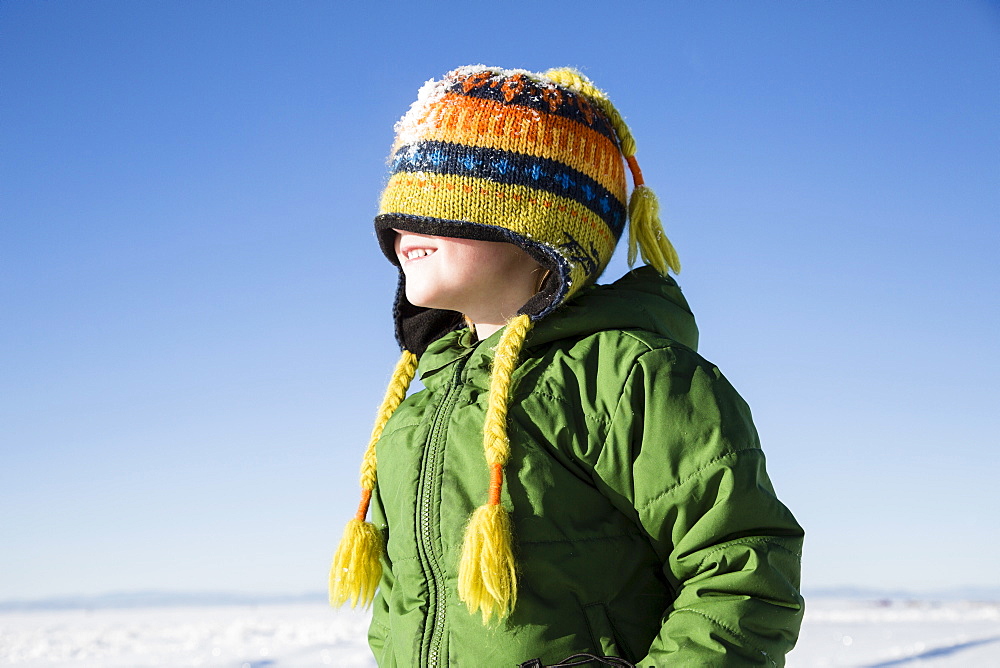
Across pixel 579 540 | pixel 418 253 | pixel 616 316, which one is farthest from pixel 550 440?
pixel 418 253

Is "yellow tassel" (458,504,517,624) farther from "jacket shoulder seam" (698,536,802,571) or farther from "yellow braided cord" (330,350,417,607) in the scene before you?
"yellow braided cord" (330,350,417,607)

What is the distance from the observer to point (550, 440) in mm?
1539

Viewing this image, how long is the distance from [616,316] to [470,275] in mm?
338

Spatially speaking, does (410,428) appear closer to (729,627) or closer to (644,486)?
(644,486)

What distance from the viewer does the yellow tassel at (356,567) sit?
1.83 meters

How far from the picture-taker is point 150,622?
621 cm

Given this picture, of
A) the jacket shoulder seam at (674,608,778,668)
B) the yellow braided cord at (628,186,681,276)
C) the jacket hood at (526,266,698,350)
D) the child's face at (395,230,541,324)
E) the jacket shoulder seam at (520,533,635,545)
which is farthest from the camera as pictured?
the yellow braided cord at (628,186,681,276)

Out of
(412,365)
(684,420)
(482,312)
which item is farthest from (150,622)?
(684,420)

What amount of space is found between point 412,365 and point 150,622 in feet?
16.8

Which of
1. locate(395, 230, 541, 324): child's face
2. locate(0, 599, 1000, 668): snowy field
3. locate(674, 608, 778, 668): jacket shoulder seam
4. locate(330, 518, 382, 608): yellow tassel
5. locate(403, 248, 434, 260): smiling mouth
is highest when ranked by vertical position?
locate(403, 248, 434, 260): smiling mouth

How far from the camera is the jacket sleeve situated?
1.34 m

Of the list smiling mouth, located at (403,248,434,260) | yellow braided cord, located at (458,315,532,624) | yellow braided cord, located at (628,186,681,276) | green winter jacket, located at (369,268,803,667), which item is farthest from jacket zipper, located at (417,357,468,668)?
yellow braided cord, located at (628,186,681,276)

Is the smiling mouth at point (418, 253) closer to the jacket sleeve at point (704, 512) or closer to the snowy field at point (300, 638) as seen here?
the jacket sleeve at point (704, 512)

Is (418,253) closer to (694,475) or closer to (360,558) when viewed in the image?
(360,558)
